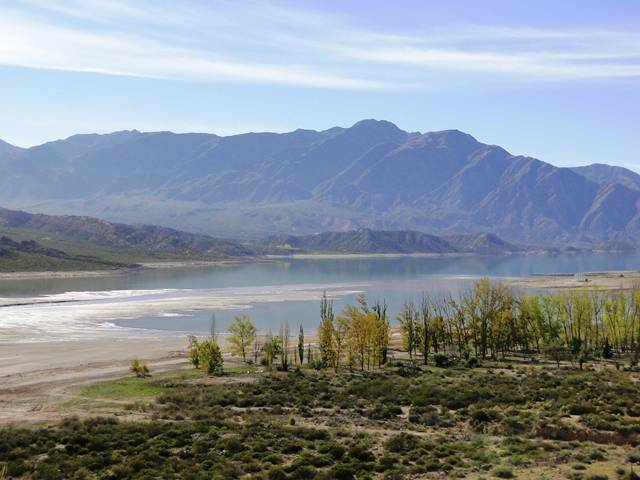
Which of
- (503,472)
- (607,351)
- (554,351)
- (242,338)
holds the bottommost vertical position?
(607,351)

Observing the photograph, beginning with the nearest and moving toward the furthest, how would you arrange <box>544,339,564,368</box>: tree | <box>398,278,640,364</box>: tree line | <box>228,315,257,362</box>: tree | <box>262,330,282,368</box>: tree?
1. <box>262,330,282,368</box>: tree
2. <box>544,339,564,368</box>: tree
3. <box>228,315,257,362</box>: tree
4. <box>398,278,640,364</box>: tree line

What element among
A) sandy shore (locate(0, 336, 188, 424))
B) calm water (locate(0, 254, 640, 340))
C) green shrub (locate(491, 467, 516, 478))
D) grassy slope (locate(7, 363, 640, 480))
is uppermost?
calm water (locate(0, 254, 640, 340))

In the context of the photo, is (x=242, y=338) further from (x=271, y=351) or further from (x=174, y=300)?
(x=174, y=300)

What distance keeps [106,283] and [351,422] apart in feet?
516

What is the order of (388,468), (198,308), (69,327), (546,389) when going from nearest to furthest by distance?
(388,468) < (546,389) < (69,327) < (198,308)

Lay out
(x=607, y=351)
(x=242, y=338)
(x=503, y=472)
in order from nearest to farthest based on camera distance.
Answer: (x=503, y=472)
(x=607, y=351)
(x=242, y=338)

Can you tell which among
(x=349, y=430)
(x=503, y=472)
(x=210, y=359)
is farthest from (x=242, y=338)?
(x=503, y=472)

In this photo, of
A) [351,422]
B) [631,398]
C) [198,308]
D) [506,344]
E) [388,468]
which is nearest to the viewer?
[388,468]

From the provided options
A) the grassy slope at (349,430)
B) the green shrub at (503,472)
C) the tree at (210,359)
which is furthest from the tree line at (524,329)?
the green shrub at (503,472)

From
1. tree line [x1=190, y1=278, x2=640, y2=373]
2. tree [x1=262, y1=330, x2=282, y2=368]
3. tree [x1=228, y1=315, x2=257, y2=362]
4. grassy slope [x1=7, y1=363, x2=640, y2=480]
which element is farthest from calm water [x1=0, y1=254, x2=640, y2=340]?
grassy slope [x1=7, y1=363, x2=640, y2=480]

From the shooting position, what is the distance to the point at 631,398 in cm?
4662

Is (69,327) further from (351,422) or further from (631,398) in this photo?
(631,398)

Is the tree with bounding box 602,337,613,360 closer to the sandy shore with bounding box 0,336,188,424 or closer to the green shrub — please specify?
the sandy shore with bounding box 0,336,188,424

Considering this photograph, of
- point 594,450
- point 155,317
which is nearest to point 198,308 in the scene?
point 155,317
